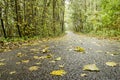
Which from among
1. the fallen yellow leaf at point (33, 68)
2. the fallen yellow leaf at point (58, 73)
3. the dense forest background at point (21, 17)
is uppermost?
the dense forest background at point (21, 17)

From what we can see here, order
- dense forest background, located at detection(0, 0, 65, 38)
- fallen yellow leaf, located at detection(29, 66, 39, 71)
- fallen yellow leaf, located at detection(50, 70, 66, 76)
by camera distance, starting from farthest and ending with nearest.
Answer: dense forest background, located at detection(0, 0, 65, 38), fallen yellow leaf, located at detection(29, 66, 39, 71), fallen yellow leaf, located at detection(50, 70, 66, 76)

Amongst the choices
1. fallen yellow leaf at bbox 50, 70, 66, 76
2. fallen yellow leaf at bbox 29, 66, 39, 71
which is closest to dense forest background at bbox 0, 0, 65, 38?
fallen yellow leaf at bbox 29, 66, 39, 71

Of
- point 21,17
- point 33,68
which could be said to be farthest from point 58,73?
point 21,17

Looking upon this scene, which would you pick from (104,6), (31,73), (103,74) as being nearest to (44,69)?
(31,73)

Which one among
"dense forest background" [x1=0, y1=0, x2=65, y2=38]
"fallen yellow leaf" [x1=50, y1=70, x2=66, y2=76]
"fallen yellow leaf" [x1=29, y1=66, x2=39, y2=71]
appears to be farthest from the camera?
"dense forest background" [x1=0, y1=0, x2=65, y2=38]

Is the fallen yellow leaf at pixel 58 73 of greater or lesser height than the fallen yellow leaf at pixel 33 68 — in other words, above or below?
above

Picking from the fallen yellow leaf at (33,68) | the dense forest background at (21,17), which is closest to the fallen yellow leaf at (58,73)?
the fallen yellow leaf at (33,68)

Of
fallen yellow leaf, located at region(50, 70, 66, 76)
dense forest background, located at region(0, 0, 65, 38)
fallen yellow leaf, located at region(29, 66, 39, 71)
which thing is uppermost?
dense forest background, located at region(0, 0, 65, 38)

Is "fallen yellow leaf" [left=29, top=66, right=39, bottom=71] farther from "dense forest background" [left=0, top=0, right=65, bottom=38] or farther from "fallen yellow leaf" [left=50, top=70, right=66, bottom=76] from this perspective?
"dense forest background" [left=0, top=0, right=65, bottom=38]

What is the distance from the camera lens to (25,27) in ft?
43.2

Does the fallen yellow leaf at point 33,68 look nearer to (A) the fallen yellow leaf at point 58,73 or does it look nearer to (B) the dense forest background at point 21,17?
(A) the fallen yellow leaf at point 58,73

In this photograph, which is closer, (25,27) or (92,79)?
(92,79)

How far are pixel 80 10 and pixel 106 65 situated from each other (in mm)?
Result: 36830

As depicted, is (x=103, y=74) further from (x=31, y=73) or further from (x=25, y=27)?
(x=25, y=27)
